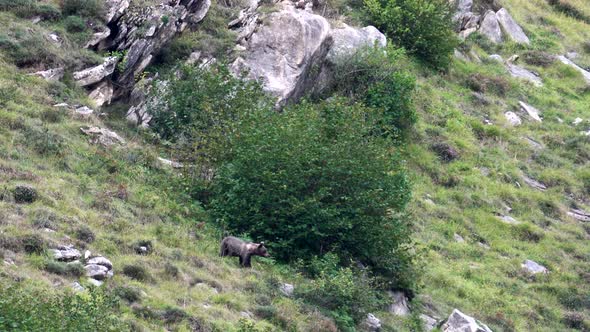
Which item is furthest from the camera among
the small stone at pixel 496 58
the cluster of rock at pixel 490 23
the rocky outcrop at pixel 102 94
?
the cluster of rock at pixel 490 23

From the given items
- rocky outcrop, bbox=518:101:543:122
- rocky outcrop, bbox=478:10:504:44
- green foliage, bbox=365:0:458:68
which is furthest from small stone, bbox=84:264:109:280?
rocky outcrop, bbox=478:10:504:44

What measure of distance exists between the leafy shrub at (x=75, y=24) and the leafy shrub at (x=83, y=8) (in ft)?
1.06

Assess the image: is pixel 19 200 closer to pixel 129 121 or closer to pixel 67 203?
pixel 67 203

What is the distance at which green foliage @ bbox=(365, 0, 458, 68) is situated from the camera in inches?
1403

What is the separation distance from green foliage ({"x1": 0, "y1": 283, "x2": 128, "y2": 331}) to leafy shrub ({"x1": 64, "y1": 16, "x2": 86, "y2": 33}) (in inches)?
519

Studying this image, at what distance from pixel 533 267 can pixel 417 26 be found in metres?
12.9

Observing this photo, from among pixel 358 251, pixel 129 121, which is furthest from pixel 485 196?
pixel 129 121

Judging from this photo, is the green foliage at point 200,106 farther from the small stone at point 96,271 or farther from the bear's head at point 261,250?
the small stone at point 96,271

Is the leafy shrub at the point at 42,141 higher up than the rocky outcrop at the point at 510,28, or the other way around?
the leafy shrub at the point at 42,141

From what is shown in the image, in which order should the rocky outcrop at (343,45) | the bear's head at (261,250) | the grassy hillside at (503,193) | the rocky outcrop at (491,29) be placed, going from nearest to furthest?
the bear's head at (261,250) < the grassy hillside at (503,193) < the rocky outcrop at (343,45) < the rocky outcrop at (491,29)

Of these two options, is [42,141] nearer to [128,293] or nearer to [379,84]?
[128,293]

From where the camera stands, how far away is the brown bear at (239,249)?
754 inches

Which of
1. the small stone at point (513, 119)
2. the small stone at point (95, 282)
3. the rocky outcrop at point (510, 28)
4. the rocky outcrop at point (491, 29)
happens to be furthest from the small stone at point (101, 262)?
the rocky outcrop at point (510, 28)

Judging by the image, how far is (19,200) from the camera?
17.5 meters
